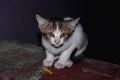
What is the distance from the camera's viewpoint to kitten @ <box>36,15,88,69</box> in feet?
6.73

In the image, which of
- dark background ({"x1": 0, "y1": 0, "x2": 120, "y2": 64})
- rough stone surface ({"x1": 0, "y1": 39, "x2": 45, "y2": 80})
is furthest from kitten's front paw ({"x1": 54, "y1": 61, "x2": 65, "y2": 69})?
dark background ({"x1": 0, "y1": 0, "x2": 120, "y2": 64})

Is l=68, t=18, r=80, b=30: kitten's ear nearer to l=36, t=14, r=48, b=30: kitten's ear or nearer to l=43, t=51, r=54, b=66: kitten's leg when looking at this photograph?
l=36, t=14, r=48, b=30: kitten's ear

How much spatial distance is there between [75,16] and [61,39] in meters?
1.49

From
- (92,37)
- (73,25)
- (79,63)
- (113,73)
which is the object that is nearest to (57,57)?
(79,63)

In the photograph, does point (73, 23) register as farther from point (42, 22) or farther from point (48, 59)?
point (48, 59)

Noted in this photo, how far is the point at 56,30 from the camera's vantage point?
204 centimetres

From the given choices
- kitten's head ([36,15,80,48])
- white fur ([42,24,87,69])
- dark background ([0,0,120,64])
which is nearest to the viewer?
kitten's head ([36,15,80,48])

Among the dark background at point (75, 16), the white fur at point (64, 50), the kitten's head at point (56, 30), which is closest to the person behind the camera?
the kitten's head at point (56, 30)

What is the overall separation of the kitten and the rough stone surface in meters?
0.13

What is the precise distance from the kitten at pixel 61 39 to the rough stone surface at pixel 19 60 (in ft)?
0.43

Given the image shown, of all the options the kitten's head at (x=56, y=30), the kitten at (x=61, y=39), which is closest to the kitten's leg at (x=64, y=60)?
the kitten at (x=61, y=39)

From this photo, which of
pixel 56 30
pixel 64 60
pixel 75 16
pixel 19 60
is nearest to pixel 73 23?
pixel 56 30

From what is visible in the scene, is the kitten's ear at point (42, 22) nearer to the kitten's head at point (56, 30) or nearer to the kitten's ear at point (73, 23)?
the kitten's head at point (56, 30)

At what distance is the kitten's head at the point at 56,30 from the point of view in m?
2.03
